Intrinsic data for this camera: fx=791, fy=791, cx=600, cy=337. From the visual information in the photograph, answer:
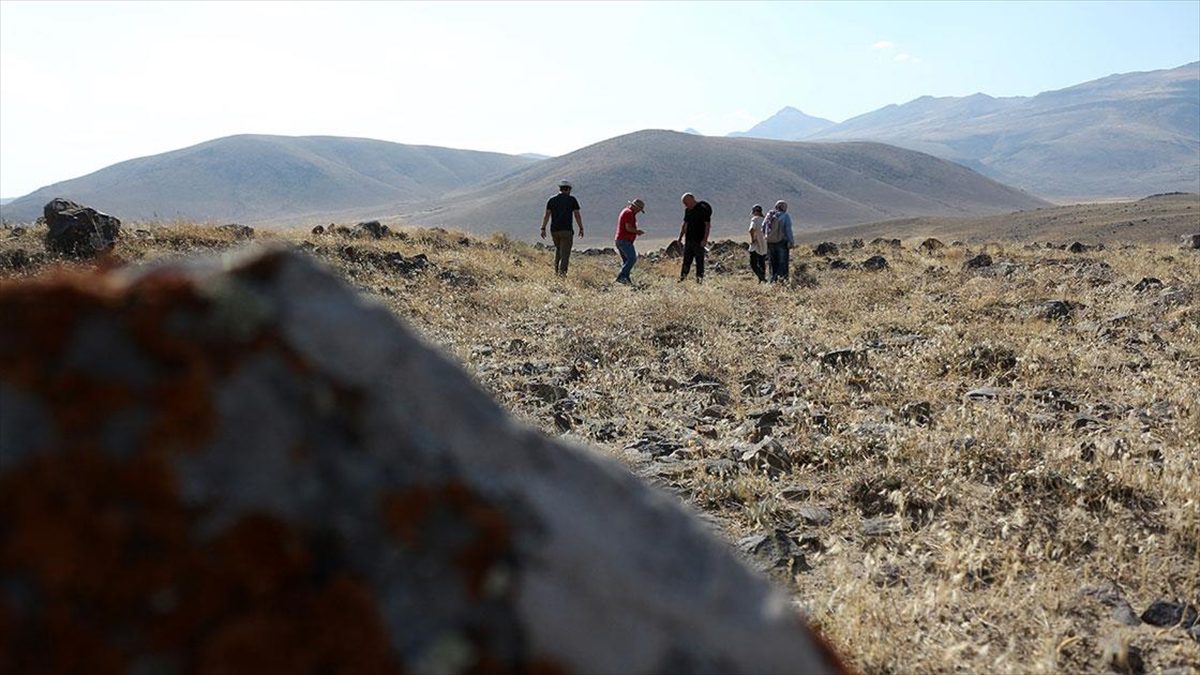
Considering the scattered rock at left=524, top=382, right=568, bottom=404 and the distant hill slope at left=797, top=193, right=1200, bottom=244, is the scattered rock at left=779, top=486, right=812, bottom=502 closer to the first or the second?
the scattered rock at left=524, top=382, right=568, bottom=404

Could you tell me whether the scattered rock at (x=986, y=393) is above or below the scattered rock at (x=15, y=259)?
below

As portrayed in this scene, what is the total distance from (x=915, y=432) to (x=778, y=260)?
33.8 ft

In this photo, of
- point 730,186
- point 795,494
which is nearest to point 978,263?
A: point 795,494

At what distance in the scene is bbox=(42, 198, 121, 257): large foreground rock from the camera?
12.1 m

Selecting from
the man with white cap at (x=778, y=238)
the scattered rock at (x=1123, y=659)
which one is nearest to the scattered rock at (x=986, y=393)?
the scattered rock at (x=1123, y=659)

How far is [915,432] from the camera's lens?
504 cm

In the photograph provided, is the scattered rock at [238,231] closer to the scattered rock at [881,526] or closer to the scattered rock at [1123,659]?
the scattered rock at [881,526]

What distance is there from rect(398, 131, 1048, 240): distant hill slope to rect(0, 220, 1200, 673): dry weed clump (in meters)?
68.6

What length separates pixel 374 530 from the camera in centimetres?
139

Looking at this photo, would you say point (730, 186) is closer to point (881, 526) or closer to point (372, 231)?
point (372, 231)

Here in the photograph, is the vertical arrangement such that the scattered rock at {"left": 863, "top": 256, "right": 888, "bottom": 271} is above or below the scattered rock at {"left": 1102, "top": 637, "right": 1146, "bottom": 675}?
above

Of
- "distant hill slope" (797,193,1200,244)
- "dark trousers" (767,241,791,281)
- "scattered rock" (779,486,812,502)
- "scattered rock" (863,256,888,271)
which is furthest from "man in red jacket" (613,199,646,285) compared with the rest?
"distant hill slope" (797,193,1200,244)

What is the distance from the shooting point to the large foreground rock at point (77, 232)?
12.1m

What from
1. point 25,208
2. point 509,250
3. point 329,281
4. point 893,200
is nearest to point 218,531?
point 329,281
